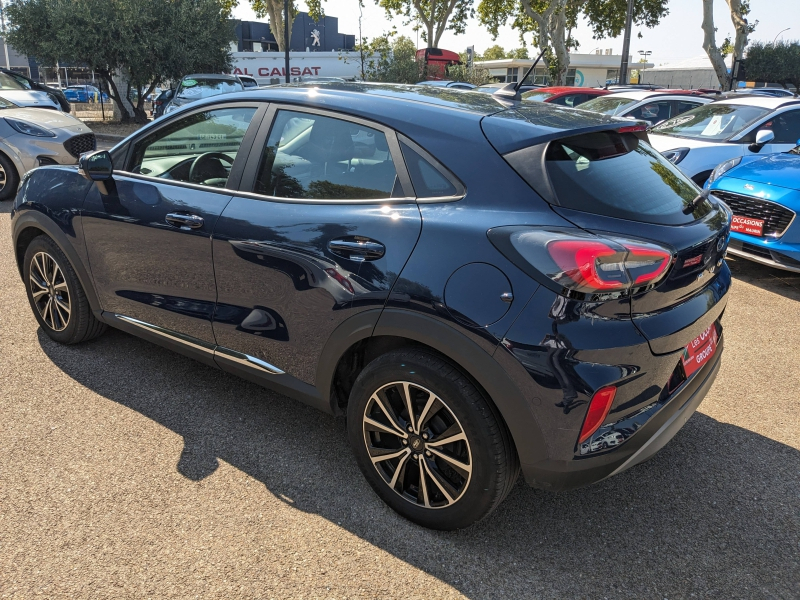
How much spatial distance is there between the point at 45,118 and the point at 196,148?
723cm

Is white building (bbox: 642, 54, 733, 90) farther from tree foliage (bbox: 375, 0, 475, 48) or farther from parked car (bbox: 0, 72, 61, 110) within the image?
parked car (bbox: 0, 72, 61, 110)

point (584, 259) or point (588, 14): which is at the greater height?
point (588, 14)

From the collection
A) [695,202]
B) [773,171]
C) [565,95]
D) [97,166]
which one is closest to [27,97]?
[565,95]

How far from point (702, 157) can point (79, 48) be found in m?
19.4

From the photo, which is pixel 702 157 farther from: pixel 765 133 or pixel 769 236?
pixel 769 236

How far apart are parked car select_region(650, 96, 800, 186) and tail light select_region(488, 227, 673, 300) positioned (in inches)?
227

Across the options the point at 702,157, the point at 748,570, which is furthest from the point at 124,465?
the point at 702,157

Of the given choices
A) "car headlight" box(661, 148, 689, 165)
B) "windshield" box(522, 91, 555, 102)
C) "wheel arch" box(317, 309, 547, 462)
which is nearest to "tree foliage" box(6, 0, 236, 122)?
"windshield" box(522, 91, 555, 102)

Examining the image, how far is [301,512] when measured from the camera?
2.72 m

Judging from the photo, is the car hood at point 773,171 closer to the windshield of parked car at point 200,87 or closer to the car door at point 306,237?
the car door at point 306,237

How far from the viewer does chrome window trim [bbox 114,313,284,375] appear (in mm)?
3021

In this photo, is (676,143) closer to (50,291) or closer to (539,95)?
(50,291)

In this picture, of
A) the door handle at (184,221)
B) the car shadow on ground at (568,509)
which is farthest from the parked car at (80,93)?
the car shadow on ground at (568,509)

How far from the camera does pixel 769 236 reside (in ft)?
18.7
